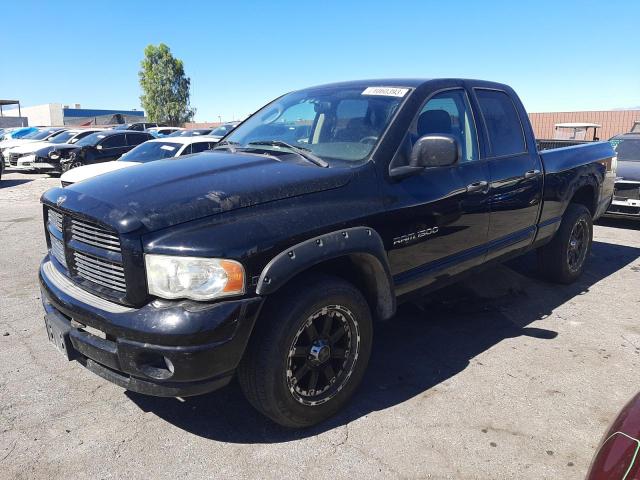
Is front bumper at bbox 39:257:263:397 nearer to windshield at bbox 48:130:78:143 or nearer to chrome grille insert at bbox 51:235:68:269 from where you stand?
chrome grille insert at bbox 51:235:68:269

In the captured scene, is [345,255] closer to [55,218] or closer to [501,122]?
[55,218]

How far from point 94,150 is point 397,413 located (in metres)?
14.4

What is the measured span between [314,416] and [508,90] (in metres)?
3.29

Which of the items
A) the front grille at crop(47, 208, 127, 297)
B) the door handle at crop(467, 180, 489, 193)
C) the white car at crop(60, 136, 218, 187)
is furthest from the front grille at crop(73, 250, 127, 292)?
the white car at crop(60, 136, 218, 187)

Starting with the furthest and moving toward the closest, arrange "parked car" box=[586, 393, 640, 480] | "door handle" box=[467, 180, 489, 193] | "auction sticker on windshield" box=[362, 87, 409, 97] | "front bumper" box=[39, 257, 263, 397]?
"door handle" box=[467, 180, 489, 193] < "auction sticker on windshield" box=[362, 87, 409, 97] < "front bumper" box=[39, 257, 263, 397] < "parked car" box=[586, 393, 640, 480]

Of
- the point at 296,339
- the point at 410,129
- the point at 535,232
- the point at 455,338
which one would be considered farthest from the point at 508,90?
the point at 296,339

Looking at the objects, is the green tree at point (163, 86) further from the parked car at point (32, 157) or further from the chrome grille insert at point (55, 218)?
the chrome grille insert at point (55, 218)

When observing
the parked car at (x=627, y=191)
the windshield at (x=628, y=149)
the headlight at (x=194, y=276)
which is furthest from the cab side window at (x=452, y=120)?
the windshield at (x=628, y=149)

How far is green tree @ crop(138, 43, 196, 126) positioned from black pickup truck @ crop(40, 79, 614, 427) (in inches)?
2391

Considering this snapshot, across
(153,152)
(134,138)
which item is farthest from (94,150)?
(153,152)

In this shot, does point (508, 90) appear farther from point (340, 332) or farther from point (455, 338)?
point (340, 332)

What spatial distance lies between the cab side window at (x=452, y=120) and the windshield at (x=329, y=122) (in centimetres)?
21

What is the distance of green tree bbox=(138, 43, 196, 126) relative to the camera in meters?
59.8

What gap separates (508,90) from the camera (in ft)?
14.6
